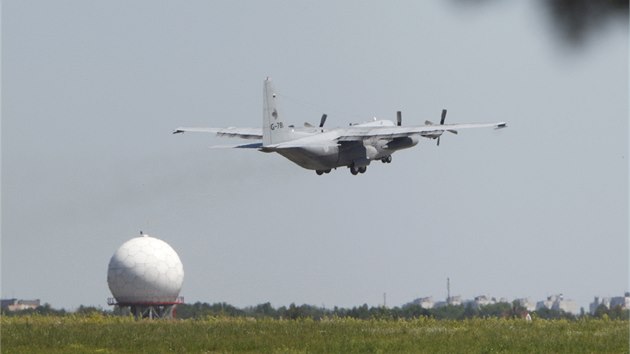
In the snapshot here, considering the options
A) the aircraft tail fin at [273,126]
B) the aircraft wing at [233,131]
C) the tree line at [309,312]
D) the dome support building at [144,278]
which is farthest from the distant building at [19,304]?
the aircraft tail fin at [273,126]

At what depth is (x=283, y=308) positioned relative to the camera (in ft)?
359

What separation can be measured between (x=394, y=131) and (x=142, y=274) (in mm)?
33433

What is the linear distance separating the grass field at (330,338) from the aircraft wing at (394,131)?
92.4 ft

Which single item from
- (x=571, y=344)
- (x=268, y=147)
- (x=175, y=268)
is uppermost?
(x=268, y=147)

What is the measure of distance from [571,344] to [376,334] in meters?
9.95

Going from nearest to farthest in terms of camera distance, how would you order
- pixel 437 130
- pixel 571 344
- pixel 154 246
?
pixel 571 344 < pixel 437 130 < pixel 154 246

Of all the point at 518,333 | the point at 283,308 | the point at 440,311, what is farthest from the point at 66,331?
the point at 440,311

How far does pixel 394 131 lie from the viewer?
8138 cm

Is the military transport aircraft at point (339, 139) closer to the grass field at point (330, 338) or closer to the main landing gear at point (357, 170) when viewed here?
the main landing gear at point (357, 170)

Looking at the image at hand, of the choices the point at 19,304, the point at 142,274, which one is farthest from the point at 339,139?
the point at 19,304

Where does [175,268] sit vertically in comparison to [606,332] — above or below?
above

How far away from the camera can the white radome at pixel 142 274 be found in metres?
99.9

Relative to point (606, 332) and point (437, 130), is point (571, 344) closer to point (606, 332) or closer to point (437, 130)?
point (606, 332)

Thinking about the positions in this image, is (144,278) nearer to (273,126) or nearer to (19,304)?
(273,126)
